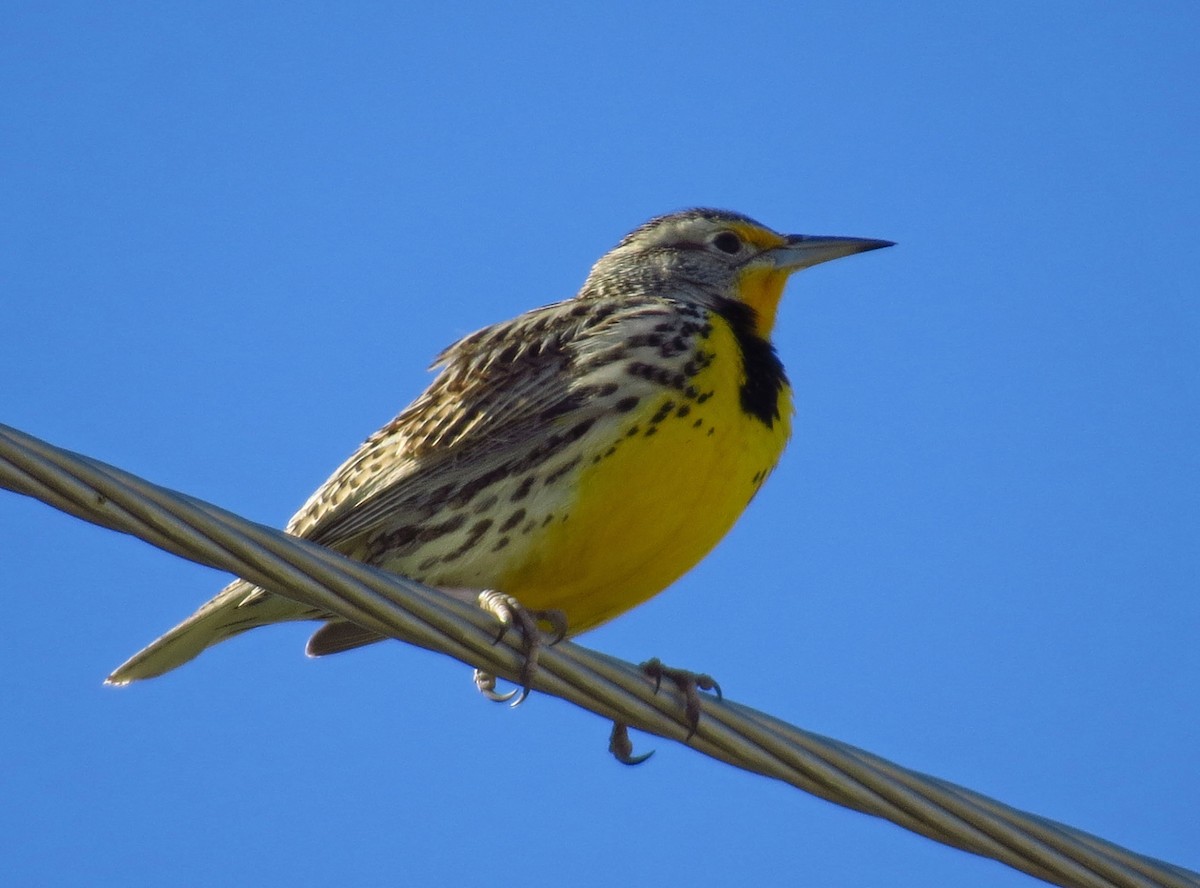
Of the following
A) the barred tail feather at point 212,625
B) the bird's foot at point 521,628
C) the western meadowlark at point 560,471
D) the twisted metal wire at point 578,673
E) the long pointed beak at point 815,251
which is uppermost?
the long pointed beak at point 815,251

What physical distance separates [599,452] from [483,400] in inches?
16.4

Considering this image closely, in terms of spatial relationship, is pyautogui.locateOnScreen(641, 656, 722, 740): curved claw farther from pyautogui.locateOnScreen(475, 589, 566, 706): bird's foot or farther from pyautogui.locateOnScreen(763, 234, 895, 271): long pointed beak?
pyautogui.locateOnScreen(763, 234, 895, 271): long pointed beak

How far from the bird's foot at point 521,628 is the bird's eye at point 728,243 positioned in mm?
1542

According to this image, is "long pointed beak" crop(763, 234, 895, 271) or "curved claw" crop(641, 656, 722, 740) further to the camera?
"long pointed beak" crop(763, 234, 895, 271)

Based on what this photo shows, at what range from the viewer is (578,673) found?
2.83 metres

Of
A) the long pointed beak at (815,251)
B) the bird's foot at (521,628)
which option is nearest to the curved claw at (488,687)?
the bird's foot at (521,628)

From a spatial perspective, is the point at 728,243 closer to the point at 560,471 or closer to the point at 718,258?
the point at 718,258

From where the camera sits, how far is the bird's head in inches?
205

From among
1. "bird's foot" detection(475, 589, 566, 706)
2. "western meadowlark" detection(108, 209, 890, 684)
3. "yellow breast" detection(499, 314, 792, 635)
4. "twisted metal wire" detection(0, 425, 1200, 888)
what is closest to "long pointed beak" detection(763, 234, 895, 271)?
"western meadowlark" detection(108, 209, 890, 684)

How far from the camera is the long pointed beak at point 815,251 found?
17.2 feet

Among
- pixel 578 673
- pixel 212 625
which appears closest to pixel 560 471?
pixel 212 625

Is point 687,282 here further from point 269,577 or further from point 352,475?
point 269,577

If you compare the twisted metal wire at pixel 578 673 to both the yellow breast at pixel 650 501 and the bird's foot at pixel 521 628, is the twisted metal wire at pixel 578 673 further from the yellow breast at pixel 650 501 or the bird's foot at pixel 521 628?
the yellow breast at pixel 650 501

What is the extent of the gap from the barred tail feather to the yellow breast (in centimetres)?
55
